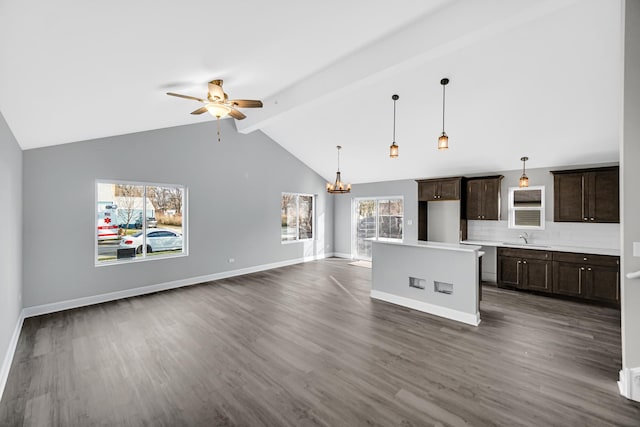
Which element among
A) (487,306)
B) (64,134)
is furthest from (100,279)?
(487,306)

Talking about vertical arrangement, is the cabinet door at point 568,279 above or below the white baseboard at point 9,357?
above

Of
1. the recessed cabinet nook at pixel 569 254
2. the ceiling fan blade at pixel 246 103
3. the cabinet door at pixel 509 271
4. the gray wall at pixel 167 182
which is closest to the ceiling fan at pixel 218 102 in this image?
the ceiling fan blade at pixel 246 103

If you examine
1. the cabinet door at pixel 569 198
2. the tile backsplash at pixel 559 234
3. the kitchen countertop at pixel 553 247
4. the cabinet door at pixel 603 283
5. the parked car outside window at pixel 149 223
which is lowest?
the cabinet door at pixel 603 283

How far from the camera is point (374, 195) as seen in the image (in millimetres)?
8164

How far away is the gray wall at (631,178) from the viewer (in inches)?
86.8

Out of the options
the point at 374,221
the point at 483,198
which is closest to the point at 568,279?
the point at 483,198

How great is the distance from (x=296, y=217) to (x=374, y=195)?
240 cm

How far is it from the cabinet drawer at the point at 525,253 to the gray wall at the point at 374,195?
2014mm

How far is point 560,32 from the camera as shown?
290 centimetres

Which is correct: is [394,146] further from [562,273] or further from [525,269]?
[562,273]

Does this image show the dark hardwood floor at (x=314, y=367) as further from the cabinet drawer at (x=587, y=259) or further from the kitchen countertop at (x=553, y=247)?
the kitchen countertop at (x=553, y=247)

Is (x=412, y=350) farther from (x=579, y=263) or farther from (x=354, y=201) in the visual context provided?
(x=354, y=201)

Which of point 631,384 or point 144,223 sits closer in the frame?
point 631,384

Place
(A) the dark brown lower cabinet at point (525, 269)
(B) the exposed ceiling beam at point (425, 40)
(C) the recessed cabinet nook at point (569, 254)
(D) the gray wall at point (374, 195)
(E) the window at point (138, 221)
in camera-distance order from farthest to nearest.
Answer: (D) the gray wall at point (374, 195), (A) the dark brown lower cabinet at point (525, 269), (E) the window at point (138, 221), (C) the recessed cabinet nook at point (569, 254), (B) the exposed ceiling beam at point (425, 40)
